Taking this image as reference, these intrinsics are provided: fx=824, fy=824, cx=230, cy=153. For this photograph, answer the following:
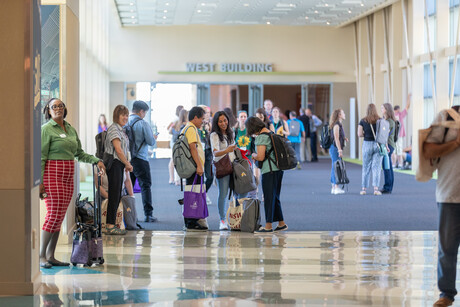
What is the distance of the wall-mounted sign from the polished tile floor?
79.1 feet

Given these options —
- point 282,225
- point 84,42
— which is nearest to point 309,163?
point 84,42

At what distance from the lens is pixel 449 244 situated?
6141mm

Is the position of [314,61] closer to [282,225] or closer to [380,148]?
[380,148]

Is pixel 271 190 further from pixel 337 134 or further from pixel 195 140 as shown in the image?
pixel 337 134

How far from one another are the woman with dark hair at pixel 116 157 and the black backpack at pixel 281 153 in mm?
1776

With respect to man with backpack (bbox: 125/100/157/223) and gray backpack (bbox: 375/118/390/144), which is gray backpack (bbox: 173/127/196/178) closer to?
man with backpack (bbox: 125/100/157/223)

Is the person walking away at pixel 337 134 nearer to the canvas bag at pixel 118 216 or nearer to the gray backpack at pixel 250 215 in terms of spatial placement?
the gray backpack at pixel 250 215

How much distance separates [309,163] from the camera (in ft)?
98.2

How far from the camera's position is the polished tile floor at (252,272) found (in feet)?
21.6

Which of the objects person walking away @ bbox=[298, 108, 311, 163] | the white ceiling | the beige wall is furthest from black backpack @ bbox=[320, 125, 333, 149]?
the beige wall

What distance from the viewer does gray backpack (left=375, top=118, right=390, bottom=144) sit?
15633 mm

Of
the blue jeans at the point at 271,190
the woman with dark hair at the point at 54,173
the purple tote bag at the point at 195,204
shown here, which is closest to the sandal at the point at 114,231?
the purple tote bag at the point at 195,204

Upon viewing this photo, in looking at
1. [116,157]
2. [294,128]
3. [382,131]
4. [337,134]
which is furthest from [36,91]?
[294,128]

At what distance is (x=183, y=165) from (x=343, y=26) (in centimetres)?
2537
